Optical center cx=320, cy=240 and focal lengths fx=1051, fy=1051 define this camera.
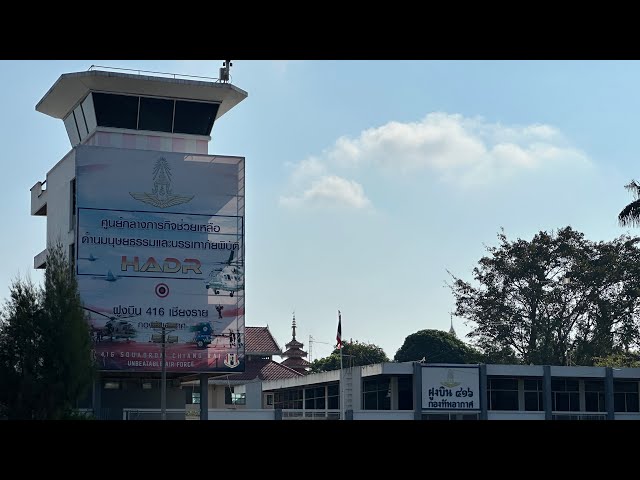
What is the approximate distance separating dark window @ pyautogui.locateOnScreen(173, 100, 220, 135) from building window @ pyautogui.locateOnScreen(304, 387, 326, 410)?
22.4 m

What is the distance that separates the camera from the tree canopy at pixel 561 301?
83.1m

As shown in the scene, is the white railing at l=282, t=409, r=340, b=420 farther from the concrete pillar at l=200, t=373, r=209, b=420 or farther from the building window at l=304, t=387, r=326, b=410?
the concrete pillar at l=200, t=373, r=209, b=420

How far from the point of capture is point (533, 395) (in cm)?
6719

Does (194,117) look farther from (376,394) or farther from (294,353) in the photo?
(294,353)

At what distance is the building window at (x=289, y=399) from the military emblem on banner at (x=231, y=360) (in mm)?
20816

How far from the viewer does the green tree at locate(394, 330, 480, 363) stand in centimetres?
11356

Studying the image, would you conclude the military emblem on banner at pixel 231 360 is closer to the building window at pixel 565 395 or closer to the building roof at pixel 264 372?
the building window at pixel 565 395

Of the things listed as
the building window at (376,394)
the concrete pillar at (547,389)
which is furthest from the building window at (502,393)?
the building window at (376,394)
